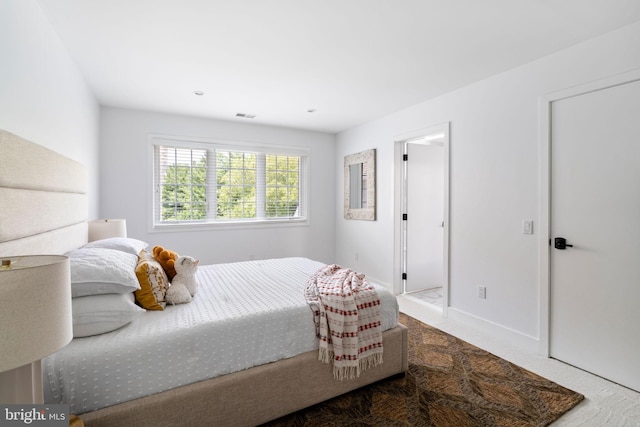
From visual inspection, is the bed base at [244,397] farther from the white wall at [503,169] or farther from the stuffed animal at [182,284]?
the white wall at [503,169]

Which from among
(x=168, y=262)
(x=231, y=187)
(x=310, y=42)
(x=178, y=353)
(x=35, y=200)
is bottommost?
(x=178, y=353)

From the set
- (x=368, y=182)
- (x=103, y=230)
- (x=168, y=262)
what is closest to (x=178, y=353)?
(x=168, y=262)

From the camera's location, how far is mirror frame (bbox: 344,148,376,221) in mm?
4520

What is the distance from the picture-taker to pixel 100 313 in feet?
5.00

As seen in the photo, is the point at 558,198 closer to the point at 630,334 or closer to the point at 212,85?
the point at 630,334

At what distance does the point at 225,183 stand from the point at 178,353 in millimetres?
3384

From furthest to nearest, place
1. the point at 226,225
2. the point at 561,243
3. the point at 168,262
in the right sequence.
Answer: the point at 226,225 < the point at 561,243 < the point at 168,262

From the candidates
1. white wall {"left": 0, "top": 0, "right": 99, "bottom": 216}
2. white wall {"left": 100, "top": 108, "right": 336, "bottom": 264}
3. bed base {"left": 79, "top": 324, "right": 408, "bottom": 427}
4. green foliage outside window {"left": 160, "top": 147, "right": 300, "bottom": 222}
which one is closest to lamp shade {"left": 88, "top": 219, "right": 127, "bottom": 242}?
white wall {"left": 0, "top": 0, "right": 99, "bottom": 216}

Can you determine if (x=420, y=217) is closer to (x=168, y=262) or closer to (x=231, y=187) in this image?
(x=231, y=187)

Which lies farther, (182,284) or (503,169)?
(503,169)

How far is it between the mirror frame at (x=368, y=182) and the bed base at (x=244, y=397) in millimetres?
2632

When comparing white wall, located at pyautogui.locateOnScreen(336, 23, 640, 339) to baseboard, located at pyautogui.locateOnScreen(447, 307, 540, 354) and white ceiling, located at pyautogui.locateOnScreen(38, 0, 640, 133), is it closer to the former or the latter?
baseboard, located at pyautogui.locateOnScreen(447, 307, 540, 354)

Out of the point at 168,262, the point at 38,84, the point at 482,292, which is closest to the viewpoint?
the point at 38,84

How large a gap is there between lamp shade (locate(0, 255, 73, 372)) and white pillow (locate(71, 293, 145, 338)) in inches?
27.9
